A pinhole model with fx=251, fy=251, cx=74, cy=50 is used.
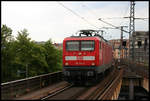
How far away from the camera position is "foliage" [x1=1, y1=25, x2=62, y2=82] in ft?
138

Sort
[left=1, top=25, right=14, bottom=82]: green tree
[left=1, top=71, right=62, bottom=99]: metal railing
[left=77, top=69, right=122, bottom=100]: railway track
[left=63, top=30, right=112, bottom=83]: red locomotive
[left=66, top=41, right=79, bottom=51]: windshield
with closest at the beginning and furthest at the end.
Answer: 1. [left=1, top=71, right=62, bottom=99]: metal railing
2. [left=77, top=69, right=122, bottom=100]: railway track
3. [left=63, top=30, right=112, bottom=83]: red locomotive
4. [left=66, top=41, right=79, bottom=51]: windshield
5. [left=1, top=25, right=14, bottom=82]: green tree

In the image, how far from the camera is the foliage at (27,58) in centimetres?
4219

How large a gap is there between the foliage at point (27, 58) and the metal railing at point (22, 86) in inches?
944

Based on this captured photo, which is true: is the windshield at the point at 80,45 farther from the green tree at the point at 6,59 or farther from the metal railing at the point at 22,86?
the green tree at the point at 6,59

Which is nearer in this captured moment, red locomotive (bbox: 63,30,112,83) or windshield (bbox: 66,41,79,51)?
red locomotive (bbox: 63,30,112,83)

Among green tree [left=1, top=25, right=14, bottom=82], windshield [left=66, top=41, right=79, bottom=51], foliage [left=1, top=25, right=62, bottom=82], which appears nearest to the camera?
windshield [left=66, top=41, right=79, bottom=51]

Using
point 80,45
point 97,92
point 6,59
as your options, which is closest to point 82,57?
point 80,45

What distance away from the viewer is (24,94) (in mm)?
13469

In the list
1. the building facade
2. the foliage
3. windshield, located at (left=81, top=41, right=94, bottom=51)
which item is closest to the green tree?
the foliage

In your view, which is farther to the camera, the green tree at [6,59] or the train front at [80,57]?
the green tree at [6,59]

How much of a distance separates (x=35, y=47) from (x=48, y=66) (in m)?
4.06

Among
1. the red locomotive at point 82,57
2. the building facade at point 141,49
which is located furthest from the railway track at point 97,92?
the building facade at point 141,49

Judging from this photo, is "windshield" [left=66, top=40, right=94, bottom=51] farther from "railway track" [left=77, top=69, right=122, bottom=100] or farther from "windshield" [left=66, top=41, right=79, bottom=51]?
"railway track" [left=77, top=69, right=122, bottom=100]

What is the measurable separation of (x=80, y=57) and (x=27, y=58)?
2826 cm
